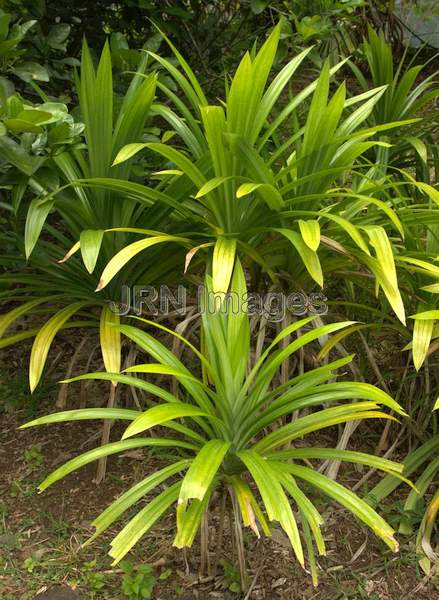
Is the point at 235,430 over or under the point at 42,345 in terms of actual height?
over

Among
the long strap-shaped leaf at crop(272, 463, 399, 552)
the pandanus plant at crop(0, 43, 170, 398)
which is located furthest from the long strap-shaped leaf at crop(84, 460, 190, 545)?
the pandanus plant at crop(0, 43, 170, 398)

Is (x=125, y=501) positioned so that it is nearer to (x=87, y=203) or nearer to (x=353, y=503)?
(x=353, y=503)

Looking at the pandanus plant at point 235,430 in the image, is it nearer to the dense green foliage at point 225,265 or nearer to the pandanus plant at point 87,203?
the dense green foliage at point 225,265

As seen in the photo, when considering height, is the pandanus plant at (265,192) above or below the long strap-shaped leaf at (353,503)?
above

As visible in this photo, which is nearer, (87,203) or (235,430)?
(235,430)

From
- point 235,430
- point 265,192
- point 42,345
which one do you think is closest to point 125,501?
point 235,430

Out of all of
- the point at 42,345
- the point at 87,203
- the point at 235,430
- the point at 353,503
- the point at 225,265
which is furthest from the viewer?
the point at 87,203

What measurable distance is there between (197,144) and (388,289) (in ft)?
2.86

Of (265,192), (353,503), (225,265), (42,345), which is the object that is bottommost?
(42,345)

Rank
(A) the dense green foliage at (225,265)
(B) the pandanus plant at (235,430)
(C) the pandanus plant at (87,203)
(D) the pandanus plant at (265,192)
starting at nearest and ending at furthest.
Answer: (B) the pandanus plant at (235,430) < (A) the dense green foliage at (225,265) < (D) the pandanus plant at (265,192) < (C) the pandanus plant at (87,203)

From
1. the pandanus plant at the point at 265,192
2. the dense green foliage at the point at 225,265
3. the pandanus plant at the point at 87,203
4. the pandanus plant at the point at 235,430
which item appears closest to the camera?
the pandanus plant at the point at 235,430

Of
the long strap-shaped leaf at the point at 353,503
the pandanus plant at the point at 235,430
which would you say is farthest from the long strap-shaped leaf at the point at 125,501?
the long strap-shaped leaf at the point at 353,503

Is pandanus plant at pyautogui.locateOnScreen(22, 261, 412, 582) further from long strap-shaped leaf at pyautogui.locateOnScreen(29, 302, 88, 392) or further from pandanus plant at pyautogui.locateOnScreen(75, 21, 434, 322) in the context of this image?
long strap-shaped leaf at pyautogui.locateOnScreen(29, 302, 88, 392)

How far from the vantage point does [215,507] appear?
2131mm
